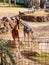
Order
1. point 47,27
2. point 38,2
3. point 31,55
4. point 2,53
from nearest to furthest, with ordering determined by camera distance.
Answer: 1. point 2,53
2. point 31,55
3. point 47,27
4. point 38,2

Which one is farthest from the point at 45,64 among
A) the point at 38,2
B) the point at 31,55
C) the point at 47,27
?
the point at 38,2

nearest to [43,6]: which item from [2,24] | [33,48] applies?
[2,24]

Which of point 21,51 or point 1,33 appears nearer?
point 21,51

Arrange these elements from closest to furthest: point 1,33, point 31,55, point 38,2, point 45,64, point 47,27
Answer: point 45,64 → point 31,55 → point 1,33 → point 47,27 → point 38,2

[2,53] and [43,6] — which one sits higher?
[2,53]

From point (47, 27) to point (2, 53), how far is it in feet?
28.7

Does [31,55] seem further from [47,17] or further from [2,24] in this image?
[47,17]

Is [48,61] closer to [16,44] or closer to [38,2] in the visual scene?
[16,44]

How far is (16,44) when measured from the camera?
1001 centimetres

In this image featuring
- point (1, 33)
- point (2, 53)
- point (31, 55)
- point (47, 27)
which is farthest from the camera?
point (47, 27)

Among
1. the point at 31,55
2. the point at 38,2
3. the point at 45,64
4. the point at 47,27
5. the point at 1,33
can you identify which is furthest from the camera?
the point at 38,2

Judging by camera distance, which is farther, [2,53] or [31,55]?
[31,55]

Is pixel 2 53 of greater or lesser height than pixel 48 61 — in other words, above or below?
above

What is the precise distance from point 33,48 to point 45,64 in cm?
147
